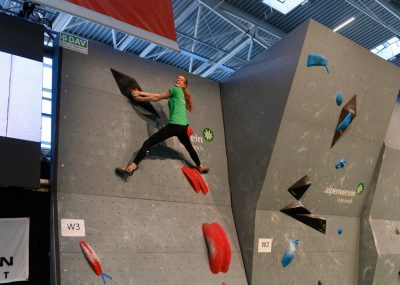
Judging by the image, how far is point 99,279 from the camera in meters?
2.82

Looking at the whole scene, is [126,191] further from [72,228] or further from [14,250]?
[14,250]

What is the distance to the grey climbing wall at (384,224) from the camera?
468 cm

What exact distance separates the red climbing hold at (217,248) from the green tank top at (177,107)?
1.03 meters

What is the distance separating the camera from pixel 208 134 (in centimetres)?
430

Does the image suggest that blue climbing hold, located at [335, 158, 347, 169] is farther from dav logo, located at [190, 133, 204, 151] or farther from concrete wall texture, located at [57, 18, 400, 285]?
dav logo, located at [190, 133, 204, 151]

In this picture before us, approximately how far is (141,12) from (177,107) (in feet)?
3.08

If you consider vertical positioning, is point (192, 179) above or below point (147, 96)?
below

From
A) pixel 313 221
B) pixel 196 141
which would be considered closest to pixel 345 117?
pixel 313 221

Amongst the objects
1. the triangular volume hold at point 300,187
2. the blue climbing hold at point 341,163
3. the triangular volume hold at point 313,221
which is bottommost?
the triangular volume hold at point 313,221

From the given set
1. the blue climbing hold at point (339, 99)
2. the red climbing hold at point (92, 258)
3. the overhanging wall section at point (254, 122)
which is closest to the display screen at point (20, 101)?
the red climbing hold at point (92, 258)

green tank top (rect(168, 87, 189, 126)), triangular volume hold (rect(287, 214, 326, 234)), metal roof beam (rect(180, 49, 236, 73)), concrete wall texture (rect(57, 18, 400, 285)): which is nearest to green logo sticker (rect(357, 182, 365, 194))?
concrete wall texture (rect(57, 18, 400, 285))

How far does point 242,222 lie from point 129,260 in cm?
130

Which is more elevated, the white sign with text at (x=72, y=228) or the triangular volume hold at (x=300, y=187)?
the triangular volume hold at (x=300, y=187)

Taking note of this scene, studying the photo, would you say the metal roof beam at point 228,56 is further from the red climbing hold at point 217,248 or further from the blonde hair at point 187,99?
the red climbing hold at point 217,248
